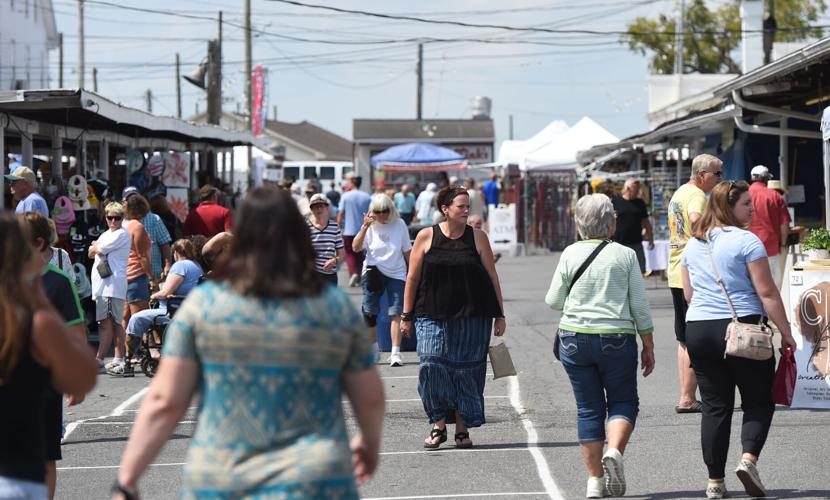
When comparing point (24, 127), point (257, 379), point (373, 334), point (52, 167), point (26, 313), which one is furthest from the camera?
point (52, 167)

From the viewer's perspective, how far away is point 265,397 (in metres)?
3.78

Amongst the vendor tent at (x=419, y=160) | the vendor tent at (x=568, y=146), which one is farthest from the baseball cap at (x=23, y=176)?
the vendor tent at (x=419, y=160)

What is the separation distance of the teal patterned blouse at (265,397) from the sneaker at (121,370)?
9.62 m

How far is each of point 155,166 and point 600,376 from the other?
50.8ft

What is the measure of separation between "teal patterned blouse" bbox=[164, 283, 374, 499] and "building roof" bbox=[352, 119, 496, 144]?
4366 cm

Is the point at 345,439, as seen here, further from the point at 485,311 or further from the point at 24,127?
the point at 24,127

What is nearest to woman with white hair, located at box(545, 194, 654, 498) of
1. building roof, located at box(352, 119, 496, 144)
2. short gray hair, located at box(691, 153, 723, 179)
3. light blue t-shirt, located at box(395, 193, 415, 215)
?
short gray hair, located at box(691, 153, 723, 179)

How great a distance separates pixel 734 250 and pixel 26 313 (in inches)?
162

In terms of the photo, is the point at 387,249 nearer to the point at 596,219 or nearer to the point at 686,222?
the point at 686,222

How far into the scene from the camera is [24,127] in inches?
634

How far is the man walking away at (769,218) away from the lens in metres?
12.3

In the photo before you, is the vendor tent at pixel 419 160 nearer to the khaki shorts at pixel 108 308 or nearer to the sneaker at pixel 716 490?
the khaki shorts at pixel 108 308

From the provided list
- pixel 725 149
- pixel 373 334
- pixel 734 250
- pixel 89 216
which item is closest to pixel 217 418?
pixel 734 250

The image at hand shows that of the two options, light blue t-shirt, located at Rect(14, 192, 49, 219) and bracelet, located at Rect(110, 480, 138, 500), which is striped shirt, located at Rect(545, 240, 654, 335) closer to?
bracelet, located at Rect(110, 480, 138, 500)
